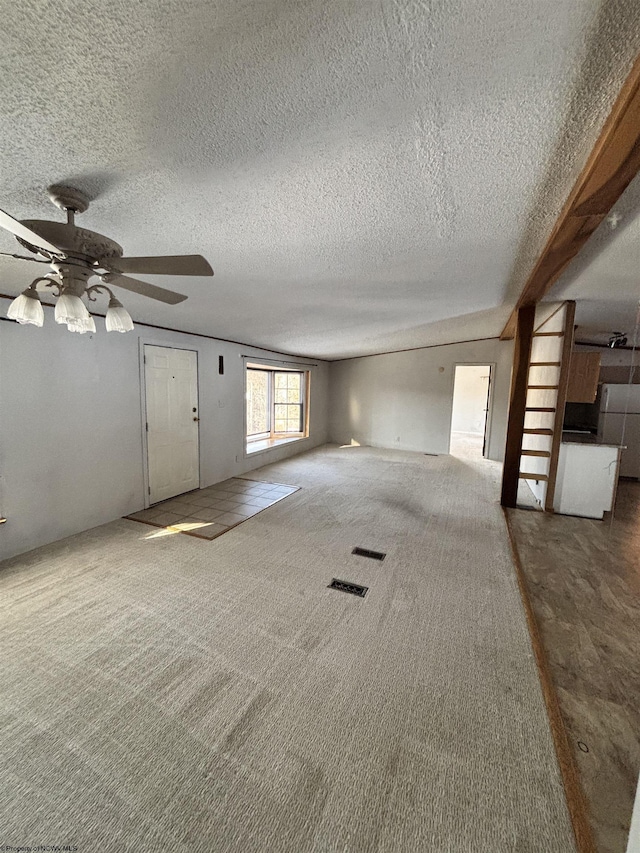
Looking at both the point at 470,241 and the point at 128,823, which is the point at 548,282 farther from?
the point at 128,823

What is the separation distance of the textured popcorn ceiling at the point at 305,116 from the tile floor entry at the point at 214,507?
2395mm

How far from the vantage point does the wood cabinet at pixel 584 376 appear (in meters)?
3.86

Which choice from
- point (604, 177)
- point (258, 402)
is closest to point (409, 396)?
point (258, 402)

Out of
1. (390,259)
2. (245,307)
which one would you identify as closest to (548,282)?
(390,259)

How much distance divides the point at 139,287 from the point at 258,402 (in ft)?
16.2

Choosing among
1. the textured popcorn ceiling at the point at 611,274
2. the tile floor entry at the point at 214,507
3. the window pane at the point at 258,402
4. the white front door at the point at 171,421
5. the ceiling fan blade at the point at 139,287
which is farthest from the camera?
the window pane at the point at 258,402

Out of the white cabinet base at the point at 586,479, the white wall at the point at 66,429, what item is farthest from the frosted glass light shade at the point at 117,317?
the white cabinet base at the point at 586,479

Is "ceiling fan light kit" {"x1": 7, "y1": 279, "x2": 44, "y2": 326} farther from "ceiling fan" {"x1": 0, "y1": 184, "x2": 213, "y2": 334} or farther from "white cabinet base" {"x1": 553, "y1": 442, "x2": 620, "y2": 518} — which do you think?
"white cabinet base" {"x1": 553, "y1": 442, "x2": 620, "y2": 518}

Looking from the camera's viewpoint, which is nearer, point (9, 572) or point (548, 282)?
point (9, 572)

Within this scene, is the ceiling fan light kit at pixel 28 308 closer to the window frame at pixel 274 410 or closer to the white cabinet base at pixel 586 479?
the window frame at pixel 274 410

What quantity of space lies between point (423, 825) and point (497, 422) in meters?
6.20

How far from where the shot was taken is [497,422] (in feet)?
20.5

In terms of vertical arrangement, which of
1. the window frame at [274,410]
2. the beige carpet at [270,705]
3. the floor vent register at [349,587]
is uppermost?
the window frame at [274,410]

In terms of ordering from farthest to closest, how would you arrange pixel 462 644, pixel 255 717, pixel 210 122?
pixel 462 644, pixel 255 717, pixel 210 122
